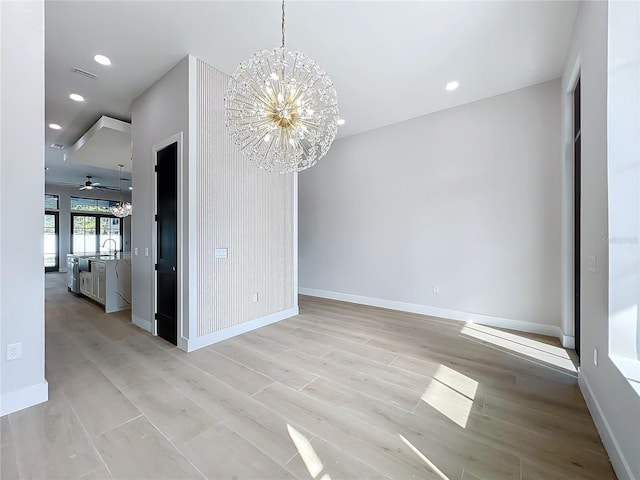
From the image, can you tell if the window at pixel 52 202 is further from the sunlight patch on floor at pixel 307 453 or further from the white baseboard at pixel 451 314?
the sunlight patch on floor at pixel 307 453

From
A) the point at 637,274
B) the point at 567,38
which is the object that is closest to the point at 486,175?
the point at 567,38

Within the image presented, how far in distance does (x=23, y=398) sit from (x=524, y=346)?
484 cm

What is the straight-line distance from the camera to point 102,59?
3.07m

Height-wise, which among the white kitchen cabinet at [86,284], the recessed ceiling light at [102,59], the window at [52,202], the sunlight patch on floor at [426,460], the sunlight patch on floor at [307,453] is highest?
the recessed ceiling light at [102,59]

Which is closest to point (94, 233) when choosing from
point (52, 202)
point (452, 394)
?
point (52, 202)

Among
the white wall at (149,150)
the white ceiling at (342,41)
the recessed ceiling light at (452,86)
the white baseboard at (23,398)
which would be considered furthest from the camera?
the recessed ceiling light at (452,86)

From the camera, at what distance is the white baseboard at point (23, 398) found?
1949 mm

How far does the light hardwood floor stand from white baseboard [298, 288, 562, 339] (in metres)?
0.32

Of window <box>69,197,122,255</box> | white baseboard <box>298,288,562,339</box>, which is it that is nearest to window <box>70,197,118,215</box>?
window <box>69,197,122,255</box>

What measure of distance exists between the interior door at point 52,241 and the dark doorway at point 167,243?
9.96 m

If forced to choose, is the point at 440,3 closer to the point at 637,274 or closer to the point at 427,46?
the point at 427,46

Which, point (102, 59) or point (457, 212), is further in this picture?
point (457, 212)

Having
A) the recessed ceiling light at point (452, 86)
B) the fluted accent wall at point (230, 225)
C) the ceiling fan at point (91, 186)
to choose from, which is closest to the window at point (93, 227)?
the ceiling fan at point (91, 186)

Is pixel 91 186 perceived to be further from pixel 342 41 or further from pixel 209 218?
pixel 342 41
